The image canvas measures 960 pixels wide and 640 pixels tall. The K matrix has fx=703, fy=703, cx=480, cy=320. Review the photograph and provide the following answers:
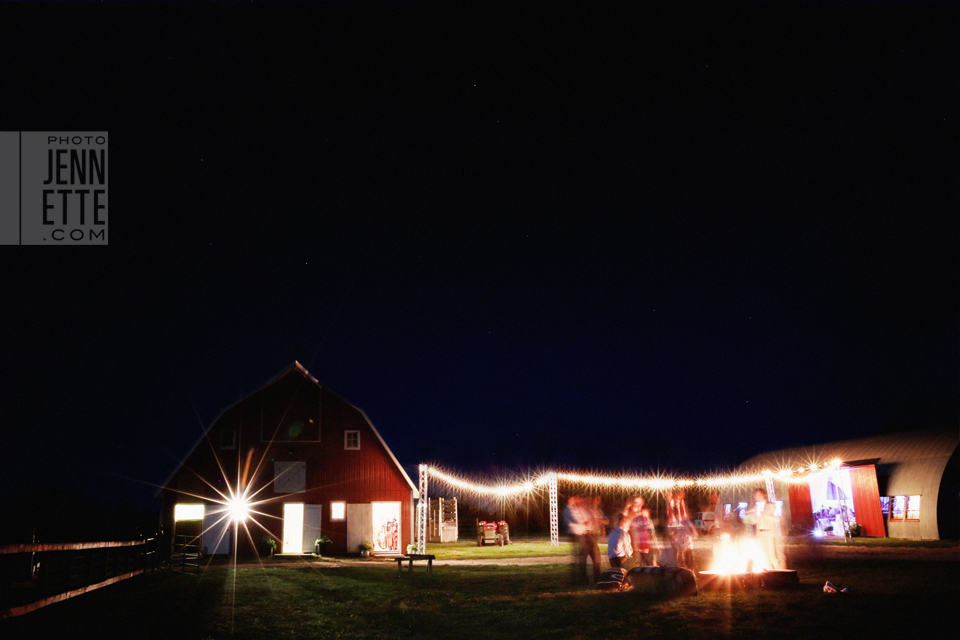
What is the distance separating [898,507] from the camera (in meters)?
28.3

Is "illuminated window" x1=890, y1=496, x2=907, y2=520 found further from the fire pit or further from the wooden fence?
the wooden fence

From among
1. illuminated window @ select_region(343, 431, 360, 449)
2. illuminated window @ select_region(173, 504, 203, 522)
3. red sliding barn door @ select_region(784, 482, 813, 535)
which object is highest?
illuminated window @ select_region(343, 431, 360, 449)

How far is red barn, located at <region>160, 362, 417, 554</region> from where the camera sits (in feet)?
85.2

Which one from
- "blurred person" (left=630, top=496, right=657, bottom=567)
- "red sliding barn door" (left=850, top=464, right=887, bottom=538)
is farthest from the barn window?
"red sliding barn door" (left=850, top=464, right=887, bottom=538)

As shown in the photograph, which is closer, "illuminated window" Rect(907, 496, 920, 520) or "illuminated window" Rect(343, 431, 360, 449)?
"illuminated window" Rect(343, 431, 360, 449)

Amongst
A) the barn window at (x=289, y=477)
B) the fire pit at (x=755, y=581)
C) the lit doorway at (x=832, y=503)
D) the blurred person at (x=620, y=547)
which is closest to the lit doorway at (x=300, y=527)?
the barn window at (x=289, y=477)

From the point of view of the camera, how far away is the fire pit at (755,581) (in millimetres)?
11672

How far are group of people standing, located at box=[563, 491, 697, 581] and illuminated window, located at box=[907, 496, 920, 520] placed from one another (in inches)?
733

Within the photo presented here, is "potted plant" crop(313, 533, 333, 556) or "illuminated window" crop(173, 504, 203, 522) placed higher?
"illuminated window" crop(173, 504, 203, 522)

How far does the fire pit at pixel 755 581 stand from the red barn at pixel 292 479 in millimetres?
16448

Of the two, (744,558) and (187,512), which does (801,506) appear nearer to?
(744,558)

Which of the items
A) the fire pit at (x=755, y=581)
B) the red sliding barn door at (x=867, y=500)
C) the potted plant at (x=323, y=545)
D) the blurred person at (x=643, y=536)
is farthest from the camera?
the red sliding barn door at (x=867, y=500)

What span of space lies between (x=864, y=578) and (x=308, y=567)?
14.4 metres

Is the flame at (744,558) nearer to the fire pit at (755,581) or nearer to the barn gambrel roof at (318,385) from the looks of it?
the fire pit at (755,581)
